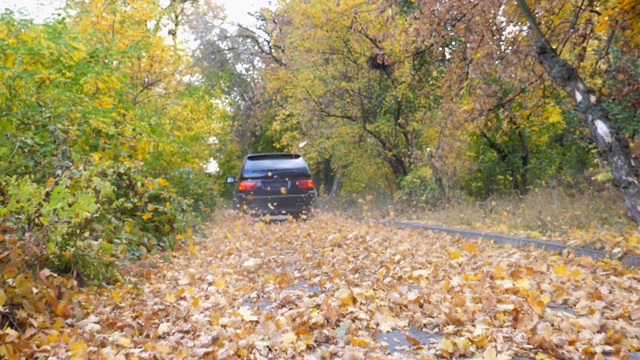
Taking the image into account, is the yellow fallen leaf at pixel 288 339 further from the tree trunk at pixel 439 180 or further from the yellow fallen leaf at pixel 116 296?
the tree trunk at pixel 439 180

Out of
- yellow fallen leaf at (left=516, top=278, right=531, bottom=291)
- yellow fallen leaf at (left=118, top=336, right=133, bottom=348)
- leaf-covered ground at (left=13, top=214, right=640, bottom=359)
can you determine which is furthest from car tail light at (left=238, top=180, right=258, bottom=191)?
yellow fallen leaf at (left=118, top=336, right=133, bottom=348)

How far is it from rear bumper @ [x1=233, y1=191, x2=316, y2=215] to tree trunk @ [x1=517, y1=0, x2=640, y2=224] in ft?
25.6

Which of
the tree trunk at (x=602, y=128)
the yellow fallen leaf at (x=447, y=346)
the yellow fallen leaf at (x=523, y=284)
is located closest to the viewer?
the yellow fallen leaf at (x=447, y=346)

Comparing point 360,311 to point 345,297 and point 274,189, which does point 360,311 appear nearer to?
point 345,297

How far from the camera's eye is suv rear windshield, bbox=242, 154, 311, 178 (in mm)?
14812

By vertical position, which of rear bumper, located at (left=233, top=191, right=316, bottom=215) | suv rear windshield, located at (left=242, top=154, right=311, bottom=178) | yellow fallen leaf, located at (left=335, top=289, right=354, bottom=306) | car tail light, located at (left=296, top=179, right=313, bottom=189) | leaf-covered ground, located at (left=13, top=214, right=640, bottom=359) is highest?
suv rear windshield, located at (left=242, top=154, right=311, bottom=178)

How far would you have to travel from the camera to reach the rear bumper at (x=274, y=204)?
577 inches

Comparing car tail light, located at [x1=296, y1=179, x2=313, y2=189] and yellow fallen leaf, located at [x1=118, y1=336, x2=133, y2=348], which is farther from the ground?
car tail light, located at [x1=296, y1=179, x2=313, y2=189]

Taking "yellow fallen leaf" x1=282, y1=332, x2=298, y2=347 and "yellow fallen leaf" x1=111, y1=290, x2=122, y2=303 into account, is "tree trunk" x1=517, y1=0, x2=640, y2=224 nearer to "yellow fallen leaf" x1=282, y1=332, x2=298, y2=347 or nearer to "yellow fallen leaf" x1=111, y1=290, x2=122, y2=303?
"yellow fallen leaf" x1=282, y1=332, x2=298, y2=347

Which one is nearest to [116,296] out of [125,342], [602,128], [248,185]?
[125,342]

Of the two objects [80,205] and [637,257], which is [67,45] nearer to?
[80,205]

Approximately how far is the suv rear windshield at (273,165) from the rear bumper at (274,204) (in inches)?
22.8

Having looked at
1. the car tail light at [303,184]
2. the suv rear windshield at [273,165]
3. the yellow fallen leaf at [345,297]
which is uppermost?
the suv rear windshield at [273,165]

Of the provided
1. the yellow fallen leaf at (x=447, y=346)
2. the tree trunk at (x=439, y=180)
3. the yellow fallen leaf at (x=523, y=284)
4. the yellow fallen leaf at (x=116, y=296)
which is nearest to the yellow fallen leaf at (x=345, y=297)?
the yellow fallen leaf at (x=447, y=346)
